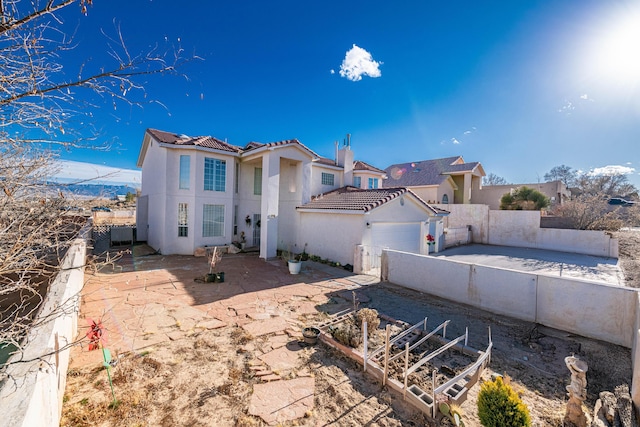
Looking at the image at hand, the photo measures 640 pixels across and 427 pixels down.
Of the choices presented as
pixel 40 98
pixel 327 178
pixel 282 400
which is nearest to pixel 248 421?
pixel 282 400

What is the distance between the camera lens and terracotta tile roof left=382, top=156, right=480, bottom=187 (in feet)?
98.9

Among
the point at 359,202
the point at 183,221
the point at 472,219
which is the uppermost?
the point at 359,202

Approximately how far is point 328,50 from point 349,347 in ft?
47.4

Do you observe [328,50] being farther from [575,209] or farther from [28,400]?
[575,209]

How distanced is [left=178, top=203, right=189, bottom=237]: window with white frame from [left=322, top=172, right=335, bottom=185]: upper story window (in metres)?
9.54

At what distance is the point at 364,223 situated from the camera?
12500 millimetres

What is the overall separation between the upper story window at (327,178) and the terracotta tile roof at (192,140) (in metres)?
6.41

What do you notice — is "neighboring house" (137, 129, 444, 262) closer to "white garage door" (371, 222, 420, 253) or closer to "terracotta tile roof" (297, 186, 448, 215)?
"terracotta tile roof" (297, 186, 448, 215)

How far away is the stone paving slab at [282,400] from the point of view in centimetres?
359

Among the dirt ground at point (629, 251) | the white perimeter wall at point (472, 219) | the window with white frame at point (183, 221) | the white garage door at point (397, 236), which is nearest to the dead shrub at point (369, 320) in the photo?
the white garage door at point (397, 236)

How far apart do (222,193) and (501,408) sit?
1550 centimetres

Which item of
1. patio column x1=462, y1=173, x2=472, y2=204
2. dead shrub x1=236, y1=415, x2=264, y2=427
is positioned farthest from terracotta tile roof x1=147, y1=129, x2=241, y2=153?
patio column x1=462, y1=173, x2=472, y2=204

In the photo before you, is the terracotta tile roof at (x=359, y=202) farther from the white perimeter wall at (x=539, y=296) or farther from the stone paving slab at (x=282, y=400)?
the stone paving slab at (x=282, y=400)

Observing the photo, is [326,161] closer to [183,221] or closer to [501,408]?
[183,221]
